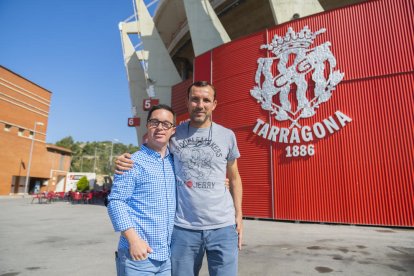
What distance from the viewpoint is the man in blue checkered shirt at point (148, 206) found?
1978 millimetres

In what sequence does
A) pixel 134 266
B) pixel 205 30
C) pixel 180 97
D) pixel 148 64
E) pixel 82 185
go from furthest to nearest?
pixel 82 185 → pixel 148 64 → pixel 180 97 → pixel 205 30 → pixel 134 266

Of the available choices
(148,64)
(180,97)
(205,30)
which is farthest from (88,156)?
(205,30)

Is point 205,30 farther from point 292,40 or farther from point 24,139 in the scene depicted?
point 24,139

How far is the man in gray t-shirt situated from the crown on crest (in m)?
13.1

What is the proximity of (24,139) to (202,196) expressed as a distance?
44.4 metres

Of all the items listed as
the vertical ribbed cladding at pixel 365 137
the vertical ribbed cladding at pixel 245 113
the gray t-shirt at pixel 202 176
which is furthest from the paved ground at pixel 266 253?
the vertical ribbed cladding at pixel 245 113

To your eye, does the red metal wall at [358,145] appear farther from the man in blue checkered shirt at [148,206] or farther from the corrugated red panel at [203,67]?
the man in blue checkered shirt at [148,206]

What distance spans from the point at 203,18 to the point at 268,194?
13074 millimetres

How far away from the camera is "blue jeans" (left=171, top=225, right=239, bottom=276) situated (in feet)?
7.36

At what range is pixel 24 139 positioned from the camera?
38.8m

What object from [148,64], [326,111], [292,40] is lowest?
[326,111]

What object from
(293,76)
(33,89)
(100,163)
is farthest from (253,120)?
(100,163)

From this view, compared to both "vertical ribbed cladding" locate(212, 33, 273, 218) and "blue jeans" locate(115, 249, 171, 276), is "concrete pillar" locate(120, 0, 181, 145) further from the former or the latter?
"blue jeans" locate(115, 249, 171, 276)

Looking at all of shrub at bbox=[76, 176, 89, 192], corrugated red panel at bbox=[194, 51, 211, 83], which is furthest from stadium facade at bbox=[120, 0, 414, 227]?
shrub at bbox=[76, 176, 89, 192]
